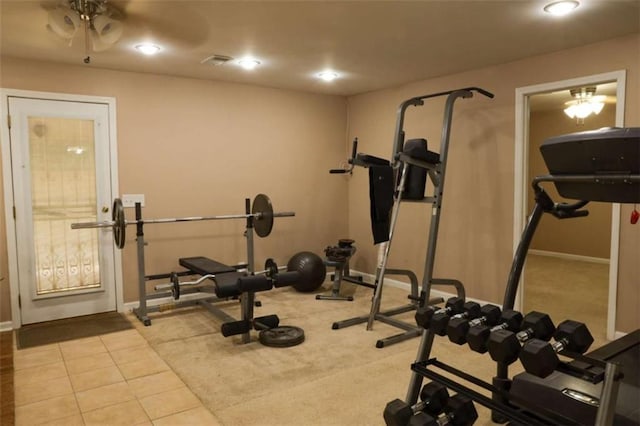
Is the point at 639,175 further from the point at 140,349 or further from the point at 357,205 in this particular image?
the point at 357,205

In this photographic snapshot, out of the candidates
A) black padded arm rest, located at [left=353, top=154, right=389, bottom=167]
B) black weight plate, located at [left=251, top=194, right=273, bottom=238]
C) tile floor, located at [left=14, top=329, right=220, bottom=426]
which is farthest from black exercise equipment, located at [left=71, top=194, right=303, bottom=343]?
black padded arm rest, located at [left=353, top=154, right=389, bottom=167]

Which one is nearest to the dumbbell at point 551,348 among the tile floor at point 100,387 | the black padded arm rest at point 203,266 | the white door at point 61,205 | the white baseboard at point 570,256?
the tile floor at point 100,387

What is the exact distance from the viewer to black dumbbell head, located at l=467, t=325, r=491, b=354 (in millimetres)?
1566

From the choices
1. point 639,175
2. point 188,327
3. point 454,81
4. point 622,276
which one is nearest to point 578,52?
point 454,81

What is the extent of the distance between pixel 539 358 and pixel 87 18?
289cm

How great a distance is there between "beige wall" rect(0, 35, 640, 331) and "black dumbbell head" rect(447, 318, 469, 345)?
91.2 inches

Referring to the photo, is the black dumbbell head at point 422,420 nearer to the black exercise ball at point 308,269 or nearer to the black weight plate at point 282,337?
the black weight plate at point 282,337

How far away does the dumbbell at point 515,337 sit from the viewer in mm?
1473

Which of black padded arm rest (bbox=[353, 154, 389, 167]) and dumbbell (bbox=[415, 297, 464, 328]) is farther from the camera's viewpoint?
black padded arm rest (bbox=[353, 154, 389, 167])

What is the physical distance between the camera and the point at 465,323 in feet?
5.41

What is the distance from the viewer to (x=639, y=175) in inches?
58.5

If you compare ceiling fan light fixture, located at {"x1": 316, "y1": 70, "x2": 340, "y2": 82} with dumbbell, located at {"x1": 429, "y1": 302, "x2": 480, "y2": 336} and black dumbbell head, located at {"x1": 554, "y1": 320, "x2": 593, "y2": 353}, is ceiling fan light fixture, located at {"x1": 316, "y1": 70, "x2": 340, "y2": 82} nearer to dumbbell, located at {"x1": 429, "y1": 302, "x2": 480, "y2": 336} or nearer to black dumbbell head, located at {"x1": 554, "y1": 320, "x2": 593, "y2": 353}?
dumbbell, located at {"x1": 429, "y1": 302, "x2": 480, "y2": 336}

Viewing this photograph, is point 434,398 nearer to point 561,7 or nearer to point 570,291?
point 561,7

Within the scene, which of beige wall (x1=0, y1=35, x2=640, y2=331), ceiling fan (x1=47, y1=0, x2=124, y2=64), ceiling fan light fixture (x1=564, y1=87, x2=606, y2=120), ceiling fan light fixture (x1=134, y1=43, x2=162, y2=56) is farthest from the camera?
ceiling fan light fixture (x1=564, y1=87, x2=606, y2=120)
